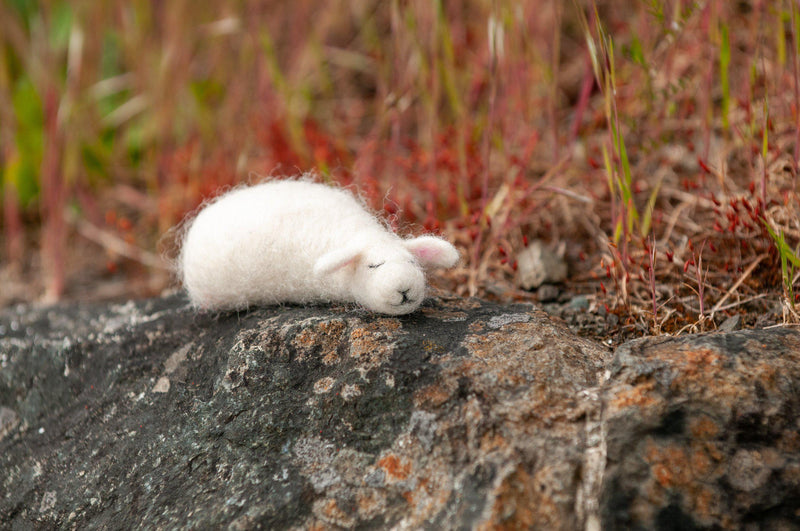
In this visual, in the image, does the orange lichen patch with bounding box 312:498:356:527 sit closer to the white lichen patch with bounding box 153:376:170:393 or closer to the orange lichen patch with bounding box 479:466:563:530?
the orange lichen patch with bounding box 479:466:563:530

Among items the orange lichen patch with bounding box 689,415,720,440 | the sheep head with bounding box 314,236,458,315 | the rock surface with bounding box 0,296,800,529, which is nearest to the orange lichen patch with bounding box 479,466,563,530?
the rock surface with bounding box 0,296,800,529

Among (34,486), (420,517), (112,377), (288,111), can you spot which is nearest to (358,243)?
(420,517)

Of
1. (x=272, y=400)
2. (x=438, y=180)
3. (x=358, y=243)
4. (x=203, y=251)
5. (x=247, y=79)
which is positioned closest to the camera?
(x=272, y=400)

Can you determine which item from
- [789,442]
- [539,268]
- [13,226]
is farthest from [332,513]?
[13,226]

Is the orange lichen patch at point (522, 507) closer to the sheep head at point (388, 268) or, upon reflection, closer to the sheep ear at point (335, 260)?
the sheep head at point (388, 268)

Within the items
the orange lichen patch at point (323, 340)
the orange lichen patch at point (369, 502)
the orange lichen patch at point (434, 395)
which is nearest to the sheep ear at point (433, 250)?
the orange lichen patch at point (323, 340)

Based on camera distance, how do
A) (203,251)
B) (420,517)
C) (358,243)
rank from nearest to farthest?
1. (420,517)
2. (358,243)
3. (203,251)

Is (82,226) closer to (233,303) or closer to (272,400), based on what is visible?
(233,303)
